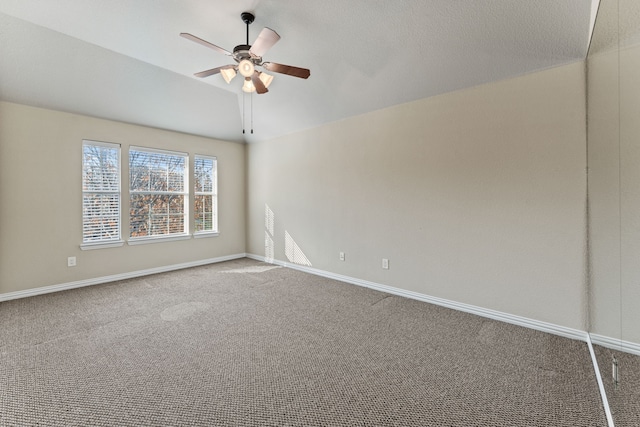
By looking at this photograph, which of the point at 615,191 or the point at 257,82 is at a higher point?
the point at 257,82

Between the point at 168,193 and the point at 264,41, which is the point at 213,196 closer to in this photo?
the point at 168,193

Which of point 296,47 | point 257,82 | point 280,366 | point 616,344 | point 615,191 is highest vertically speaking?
point 296,47

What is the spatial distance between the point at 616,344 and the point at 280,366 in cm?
232

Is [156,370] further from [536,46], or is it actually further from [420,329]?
[536,46]

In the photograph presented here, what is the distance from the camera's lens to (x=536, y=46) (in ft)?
8.28

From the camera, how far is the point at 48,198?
376 cm

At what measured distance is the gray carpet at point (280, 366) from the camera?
1667 mm

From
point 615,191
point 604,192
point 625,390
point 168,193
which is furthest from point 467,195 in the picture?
point 168,193

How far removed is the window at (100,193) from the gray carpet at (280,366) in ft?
3.36

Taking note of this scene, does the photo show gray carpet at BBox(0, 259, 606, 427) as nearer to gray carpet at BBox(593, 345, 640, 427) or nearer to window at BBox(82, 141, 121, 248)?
gray carpet at BBox(593, 345, 640, 427)

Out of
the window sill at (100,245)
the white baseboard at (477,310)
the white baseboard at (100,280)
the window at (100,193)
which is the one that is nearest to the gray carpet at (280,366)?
the white baseboard at (477,310)

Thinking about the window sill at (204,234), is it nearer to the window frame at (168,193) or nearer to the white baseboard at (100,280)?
the window frame at (168,193)

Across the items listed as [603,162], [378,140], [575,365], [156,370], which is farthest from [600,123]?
[156,370]

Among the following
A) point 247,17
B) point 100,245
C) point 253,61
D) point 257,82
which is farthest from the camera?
point 100,245
